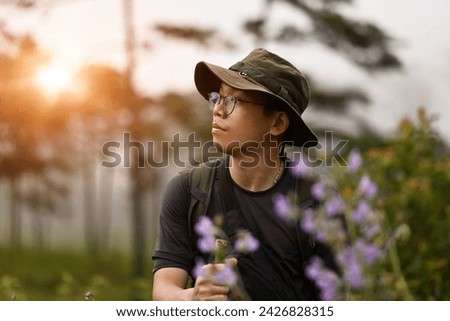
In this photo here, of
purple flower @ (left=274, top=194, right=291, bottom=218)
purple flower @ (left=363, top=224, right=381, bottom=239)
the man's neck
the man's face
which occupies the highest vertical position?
the man's face

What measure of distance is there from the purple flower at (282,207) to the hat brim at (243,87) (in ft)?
0.97

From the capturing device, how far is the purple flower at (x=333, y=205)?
254 cm

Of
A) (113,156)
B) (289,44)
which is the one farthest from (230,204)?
(289,44)

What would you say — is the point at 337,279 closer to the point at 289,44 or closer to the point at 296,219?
the point at 296,219

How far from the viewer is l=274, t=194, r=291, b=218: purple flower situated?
2494 mm

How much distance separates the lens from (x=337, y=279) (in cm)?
255

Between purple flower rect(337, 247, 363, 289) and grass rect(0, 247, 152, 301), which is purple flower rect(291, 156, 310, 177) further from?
grass rect(0, 247, 152, 301)

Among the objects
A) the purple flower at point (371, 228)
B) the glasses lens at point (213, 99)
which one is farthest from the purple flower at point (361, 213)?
the glasses lens at point (213, 99)

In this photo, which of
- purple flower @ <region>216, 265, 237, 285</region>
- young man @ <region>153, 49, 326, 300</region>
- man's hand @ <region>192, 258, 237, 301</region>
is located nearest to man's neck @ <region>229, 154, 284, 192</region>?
young man @ <region>153, 49, 326, 300</region>

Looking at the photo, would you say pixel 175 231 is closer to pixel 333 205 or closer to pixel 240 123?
pixel 240 123

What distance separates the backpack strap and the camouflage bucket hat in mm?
334

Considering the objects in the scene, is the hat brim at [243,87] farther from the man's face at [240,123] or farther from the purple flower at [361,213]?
the purple flower at [361,213]

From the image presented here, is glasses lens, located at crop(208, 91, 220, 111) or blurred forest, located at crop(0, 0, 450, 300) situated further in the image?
blurred forest, located at crop(0, 0, 450, 300)
